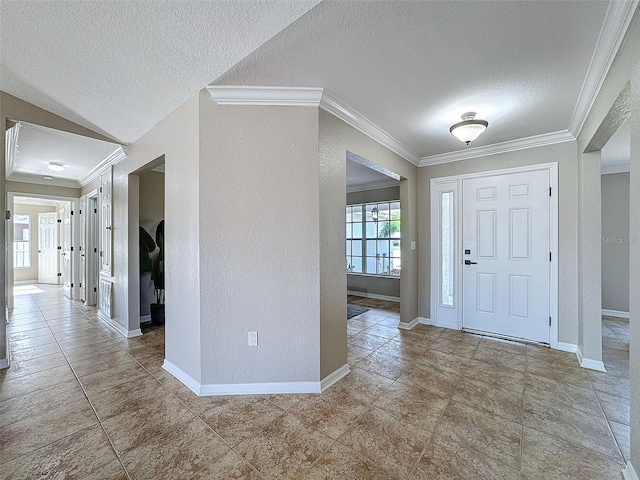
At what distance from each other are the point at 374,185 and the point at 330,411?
4776mm

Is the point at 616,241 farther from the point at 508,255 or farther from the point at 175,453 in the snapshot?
the point at 175,453

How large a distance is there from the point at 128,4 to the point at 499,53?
7.39 ft

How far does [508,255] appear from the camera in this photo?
3.39 meters

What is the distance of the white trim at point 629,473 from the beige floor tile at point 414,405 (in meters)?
0.89

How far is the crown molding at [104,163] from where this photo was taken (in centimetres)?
352

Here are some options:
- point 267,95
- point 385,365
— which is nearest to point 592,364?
point 385,365

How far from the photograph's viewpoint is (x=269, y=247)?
2207 millimetres

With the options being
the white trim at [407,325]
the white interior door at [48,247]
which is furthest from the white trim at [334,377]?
the white interior door at [48,247]

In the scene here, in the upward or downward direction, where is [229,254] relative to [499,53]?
downward

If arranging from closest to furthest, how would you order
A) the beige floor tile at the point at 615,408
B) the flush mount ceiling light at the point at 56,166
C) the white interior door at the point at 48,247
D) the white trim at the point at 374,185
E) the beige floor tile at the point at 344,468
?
the beige floor tile at the point at 344,468 < the beige floor tile at the point at 615,408 < the flush mount ceiling light at the point at 56,166 < the white trim at the point at 374,185 < the white interior door at the point at 48,247

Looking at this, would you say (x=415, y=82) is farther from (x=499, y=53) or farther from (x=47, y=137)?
(x=47, y=137)

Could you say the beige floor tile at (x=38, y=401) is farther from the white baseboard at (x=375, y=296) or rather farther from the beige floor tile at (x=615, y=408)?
the white baseboard at (x=375, y=296)

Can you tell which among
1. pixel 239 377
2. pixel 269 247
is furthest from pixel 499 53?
pixel 239 377

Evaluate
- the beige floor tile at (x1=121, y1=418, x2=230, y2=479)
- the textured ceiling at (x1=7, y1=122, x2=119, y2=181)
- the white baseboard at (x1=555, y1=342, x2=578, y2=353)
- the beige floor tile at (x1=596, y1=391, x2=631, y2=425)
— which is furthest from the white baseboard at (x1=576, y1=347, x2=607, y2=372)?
the textured ceiling at (x1=7, y1=122, x2=119, y2=181)
